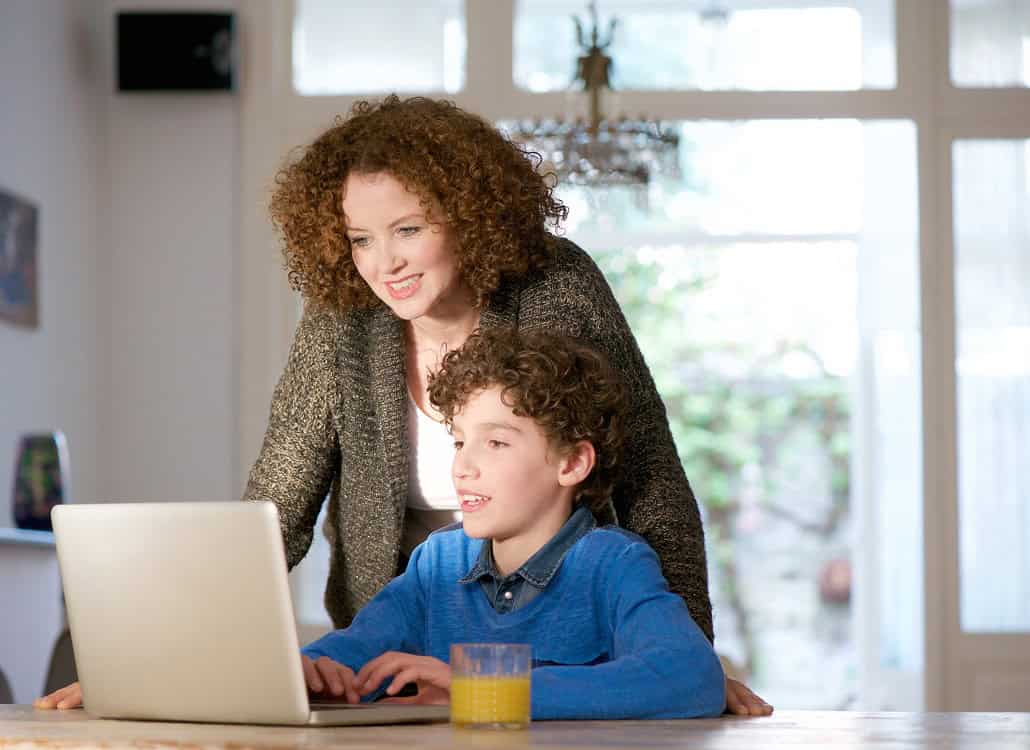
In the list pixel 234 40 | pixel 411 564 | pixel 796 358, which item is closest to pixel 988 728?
pixel 411 564

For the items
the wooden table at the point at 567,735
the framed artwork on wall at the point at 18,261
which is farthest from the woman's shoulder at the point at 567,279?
the framed artwork on wall at the point at 18,261

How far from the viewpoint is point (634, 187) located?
14.5ft

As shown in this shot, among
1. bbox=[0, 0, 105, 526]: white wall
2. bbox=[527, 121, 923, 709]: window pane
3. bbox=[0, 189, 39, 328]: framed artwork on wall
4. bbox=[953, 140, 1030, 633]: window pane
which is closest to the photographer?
bbox=[0, 189, 39, 328]: framed artwork on wall

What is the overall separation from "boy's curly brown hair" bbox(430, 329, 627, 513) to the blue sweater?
0.11 metres

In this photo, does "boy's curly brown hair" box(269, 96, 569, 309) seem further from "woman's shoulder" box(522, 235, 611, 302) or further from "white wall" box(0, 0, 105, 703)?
"white wall" box(0, 0, 105, 703)

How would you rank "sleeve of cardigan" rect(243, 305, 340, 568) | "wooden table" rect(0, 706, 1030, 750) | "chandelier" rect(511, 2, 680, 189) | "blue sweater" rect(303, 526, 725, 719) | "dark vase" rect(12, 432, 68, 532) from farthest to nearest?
→ "chandelier" rect(511, 2, 680, 189)
"dark vase" rect(12, 432, 68, 532)
"sleeve of cardigan" rect(243, 305, 340, 568)
"blue sweater" rect(303, 526, 725, 719)
"wooden table" rect(0, 706, 1030, 750)

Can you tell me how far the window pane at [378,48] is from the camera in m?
5.71

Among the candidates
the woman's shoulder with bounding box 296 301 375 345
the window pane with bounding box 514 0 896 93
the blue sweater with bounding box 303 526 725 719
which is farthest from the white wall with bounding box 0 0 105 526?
the blue sweater with bounding box 303 526 725 719

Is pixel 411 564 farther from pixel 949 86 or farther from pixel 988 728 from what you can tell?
pixel 949 86

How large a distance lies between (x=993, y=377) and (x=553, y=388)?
4.26m

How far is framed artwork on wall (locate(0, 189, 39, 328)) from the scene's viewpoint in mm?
4664

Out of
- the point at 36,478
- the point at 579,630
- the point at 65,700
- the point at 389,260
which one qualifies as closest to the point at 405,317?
the point at 389,260

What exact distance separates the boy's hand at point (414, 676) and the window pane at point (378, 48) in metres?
4.48

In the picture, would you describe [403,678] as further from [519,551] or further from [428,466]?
[428,466]
